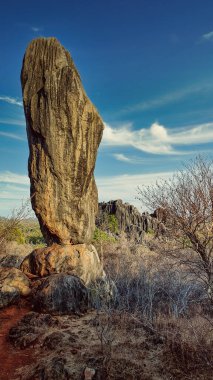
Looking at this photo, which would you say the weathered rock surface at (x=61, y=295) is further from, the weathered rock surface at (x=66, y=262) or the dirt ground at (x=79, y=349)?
the weathered rock surface at (x=66, y=262)

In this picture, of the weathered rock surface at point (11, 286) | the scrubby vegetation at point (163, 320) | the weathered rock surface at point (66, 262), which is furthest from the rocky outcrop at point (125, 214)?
the weathered rock surface at point (11, 286)

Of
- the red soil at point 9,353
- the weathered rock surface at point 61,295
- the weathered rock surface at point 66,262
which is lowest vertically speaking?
the red soil at point 9,353

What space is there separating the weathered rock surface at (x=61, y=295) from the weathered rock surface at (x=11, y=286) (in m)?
0.56

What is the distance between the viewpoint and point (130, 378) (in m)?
6.01

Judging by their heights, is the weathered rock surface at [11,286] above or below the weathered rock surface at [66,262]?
below

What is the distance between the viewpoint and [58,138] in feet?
36.7

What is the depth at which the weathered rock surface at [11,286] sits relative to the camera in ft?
31.2

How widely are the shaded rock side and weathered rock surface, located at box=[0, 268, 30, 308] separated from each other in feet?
6.38

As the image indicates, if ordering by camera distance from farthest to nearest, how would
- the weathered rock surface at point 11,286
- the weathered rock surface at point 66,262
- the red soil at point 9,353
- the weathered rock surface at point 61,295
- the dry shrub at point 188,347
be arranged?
the weathered rock surface at point 66,262 → the weathered rock surface at point 11,286 → the weathered rock surface at point 61,295 → the red soil at point 9,353 → the dry shrub at point 188,347

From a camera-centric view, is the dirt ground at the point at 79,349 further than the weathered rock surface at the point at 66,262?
No

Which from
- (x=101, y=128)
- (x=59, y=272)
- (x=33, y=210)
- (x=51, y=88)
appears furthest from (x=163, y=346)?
(x=51, y=88)

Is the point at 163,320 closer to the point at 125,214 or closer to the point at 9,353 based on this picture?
the point at 9,353

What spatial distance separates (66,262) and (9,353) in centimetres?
414

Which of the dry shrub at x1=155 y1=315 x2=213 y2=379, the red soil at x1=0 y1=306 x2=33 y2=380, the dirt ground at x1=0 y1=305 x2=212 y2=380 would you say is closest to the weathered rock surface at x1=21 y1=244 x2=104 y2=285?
the dirt ground at x1=0 y1=305 x2=212 y2=380
